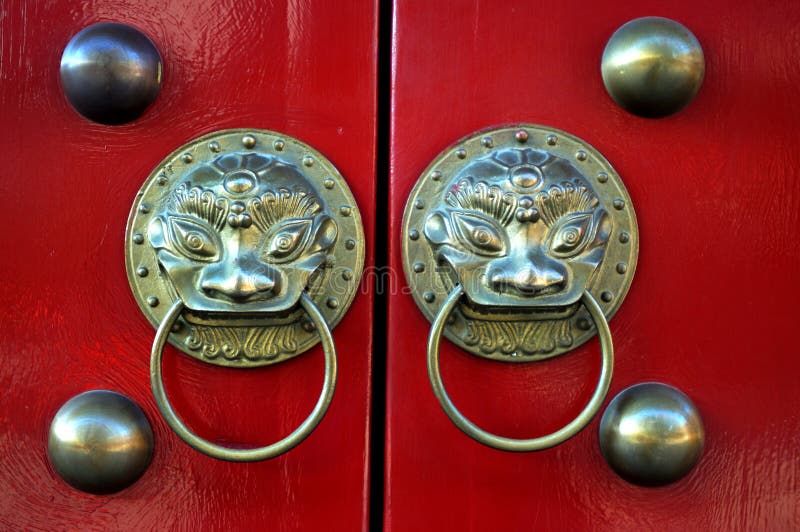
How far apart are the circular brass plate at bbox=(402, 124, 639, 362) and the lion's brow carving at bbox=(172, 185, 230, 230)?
105mm

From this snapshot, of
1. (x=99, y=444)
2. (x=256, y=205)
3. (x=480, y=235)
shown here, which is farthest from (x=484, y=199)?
(x=99, y=444)

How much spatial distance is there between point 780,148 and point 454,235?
0.21m

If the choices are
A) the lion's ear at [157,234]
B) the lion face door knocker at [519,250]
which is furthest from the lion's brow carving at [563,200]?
the lion's ear at [157,234]

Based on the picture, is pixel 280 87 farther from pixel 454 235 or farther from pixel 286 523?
pixel 286 523

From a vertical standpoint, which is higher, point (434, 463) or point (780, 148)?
point (780, 148)

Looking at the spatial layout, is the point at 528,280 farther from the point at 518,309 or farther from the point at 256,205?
the point at 256,205

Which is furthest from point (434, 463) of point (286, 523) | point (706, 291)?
point (706, 291)

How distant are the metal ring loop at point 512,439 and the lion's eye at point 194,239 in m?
0.13

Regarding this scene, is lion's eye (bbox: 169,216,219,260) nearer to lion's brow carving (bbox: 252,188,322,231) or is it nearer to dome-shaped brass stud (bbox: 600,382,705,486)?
lion's brow carving (bbox: 252,188,322,231)

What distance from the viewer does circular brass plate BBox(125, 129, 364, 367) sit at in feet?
1.58

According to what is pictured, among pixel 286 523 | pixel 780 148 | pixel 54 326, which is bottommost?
pixel 286 523

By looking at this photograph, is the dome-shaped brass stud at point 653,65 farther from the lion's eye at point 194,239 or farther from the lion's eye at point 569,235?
the lion's eye at point 194,239

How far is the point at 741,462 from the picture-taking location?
1.65 feet

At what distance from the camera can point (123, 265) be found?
499 millimetres
